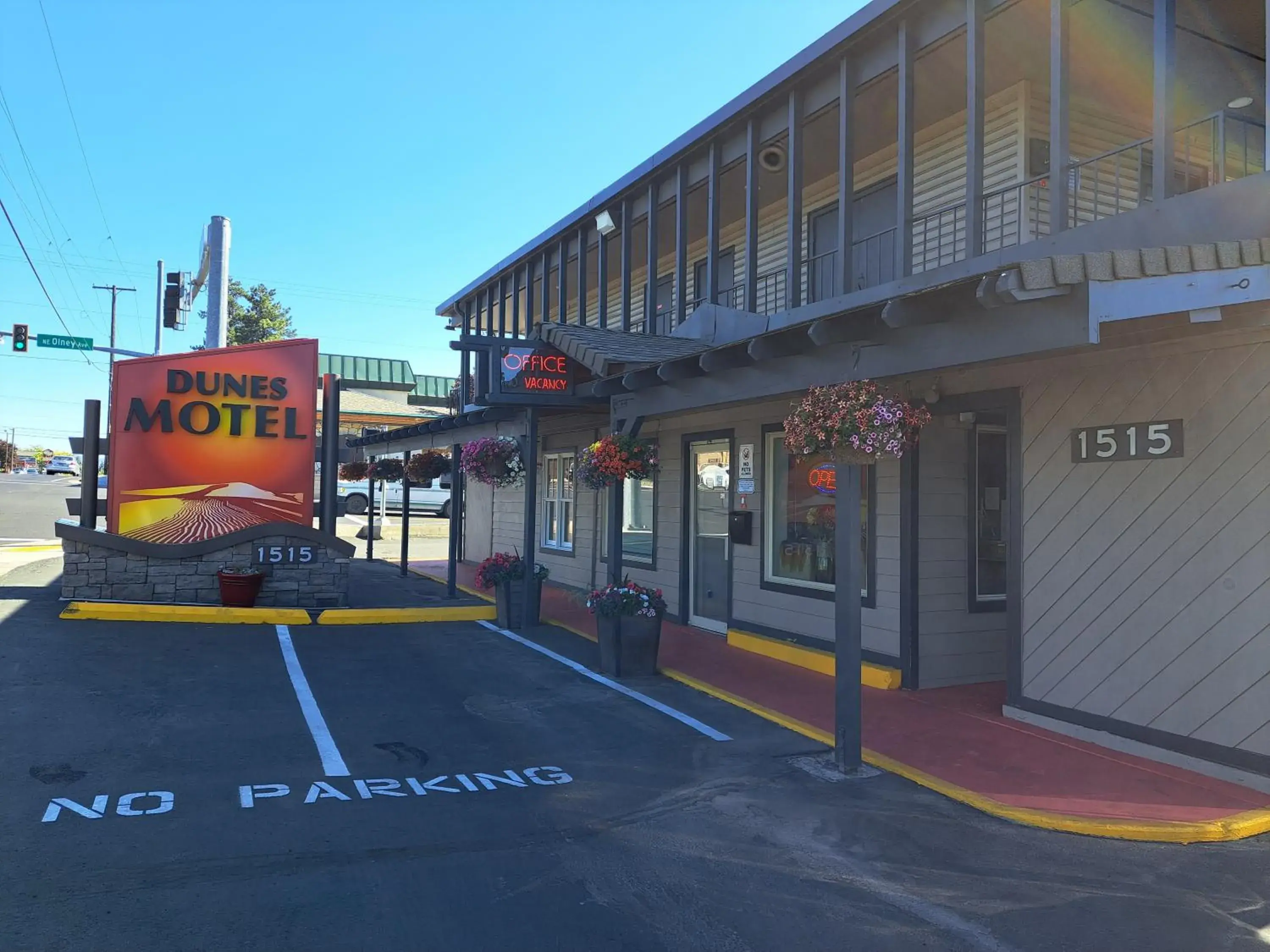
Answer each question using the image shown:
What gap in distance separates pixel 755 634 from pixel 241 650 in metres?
5.46

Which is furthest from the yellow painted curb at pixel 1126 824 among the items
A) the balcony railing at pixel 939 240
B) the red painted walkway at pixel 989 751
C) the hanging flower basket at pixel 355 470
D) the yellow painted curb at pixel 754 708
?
the hanging flower basket at pixel 355 470

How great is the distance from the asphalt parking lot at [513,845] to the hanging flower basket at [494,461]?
485cm

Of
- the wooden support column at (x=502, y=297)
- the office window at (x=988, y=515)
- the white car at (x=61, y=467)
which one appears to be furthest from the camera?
the white car at (x=61, y=467)

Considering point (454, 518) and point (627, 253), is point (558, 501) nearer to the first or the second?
point (454, 518)

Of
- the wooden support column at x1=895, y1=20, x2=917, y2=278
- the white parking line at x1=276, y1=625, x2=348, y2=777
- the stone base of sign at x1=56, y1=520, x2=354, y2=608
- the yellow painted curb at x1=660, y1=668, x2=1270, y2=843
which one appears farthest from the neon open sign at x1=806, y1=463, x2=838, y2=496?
the stone base of sign at x1=56, y1=520, x2=354, y2=608

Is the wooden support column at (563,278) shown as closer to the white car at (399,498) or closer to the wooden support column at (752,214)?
the wooden support column at (752,214)

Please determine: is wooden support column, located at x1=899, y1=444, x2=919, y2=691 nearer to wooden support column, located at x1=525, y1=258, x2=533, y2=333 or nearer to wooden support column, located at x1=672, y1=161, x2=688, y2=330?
wooden support column, located at x1=672, y1=161, x2=688, y2=330

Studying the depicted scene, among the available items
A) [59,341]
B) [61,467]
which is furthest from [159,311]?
[61,467]

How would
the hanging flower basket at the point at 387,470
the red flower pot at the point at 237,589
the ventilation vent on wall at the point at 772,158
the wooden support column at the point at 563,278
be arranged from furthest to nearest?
the hanging flower basket at the point at 387,470, the wooden support column at the point at 563,278, the red flower pot at the point at 237,589, the ventilation vent on wall at the point at 772,158

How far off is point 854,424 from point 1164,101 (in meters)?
3.23

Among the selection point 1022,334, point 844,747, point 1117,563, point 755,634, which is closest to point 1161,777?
point 1117,563

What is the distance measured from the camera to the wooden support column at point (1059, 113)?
6.77m

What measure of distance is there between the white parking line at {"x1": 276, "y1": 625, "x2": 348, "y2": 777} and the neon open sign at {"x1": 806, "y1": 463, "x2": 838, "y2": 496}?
5106mm

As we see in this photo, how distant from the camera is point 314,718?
682 cm
